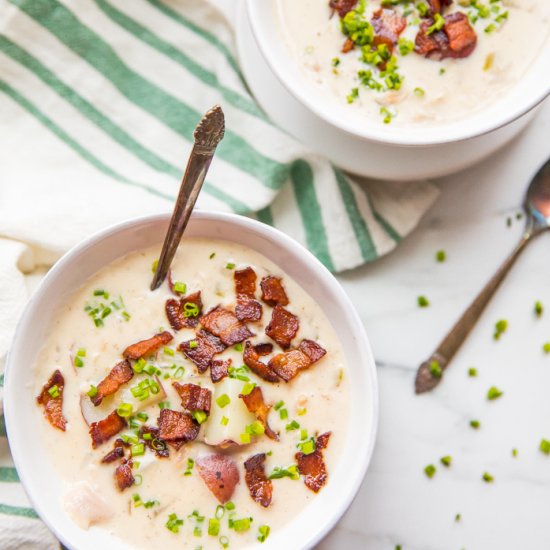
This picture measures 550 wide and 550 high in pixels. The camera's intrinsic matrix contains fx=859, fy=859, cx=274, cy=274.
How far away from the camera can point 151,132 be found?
271 cm

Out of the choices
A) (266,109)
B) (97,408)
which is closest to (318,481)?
(97,408)

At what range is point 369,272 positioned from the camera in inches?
108

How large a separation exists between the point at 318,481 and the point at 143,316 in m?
0.66

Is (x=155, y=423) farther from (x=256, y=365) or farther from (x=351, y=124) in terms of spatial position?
(x=351, y=124)

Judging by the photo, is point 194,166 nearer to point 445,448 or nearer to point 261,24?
point 261,24

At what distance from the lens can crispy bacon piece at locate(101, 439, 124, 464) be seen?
229 centimetres

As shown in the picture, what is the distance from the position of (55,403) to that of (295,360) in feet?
2.15

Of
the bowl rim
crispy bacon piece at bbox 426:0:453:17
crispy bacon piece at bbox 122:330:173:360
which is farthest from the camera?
crispy bacon piece at bbox 426:0:453:17

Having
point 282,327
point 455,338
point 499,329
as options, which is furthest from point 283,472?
point 499,329

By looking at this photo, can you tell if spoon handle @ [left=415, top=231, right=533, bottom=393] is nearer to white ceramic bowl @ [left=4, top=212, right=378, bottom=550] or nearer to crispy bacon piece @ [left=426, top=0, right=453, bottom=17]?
white ceramic bowl @ [left=4, top=212, right=378, bottom=550]

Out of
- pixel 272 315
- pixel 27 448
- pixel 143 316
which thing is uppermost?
pixel 272 315

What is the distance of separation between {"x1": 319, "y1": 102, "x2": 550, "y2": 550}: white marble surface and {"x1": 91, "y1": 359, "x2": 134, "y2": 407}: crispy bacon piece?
791 millimetres

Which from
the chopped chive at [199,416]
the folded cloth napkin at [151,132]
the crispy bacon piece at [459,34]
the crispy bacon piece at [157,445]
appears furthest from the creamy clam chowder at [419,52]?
the crispy bacon piece at [157,445]

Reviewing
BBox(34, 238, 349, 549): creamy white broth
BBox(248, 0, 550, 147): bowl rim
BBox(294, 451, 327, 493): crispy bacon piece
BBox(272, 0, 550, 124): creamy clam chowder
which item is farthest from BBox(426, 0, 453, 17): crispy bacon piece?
BBox(294, 451, 327, 493): crispy bacon piece
